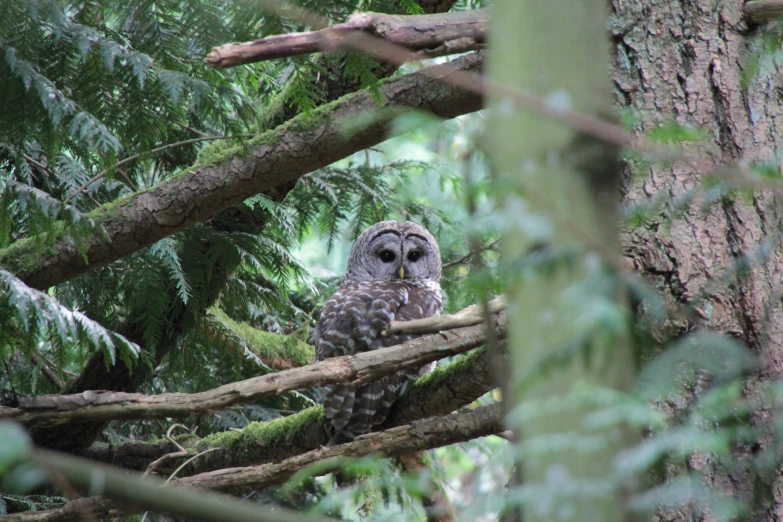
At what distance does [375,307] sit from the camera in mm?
4879

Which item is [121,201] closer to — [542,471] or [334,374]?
[334,374]

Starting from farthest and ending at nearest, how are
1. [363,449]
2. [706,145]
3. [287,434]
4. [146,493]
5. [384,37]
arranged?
[287,434], [363,449], [706,145], [384,37], [146,493]

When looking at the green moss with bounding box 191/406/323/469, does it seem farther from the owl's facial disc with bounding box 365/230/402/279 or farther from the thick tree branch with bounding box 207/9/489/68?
the thick tree branch with bounding box 207/9/489/68

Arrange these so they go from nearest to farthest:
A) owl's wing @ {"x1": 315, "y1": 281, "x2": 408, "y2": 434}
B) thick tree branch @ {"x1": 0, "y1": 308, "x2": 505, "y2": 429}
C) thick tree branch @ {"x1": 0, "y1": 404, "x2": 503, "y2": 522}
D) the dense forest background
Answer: the dense forest background, thick tree branch @ {"x1": 0, "y1": 308, "x2": 505, "y2": 429}, thick tree branch @ {"x1": 0, "y1": 404, "x2": 503, "y2": 522}, owl's wing @ {"x1": 315, "y1": 281, "x2": 408, "y2": 434}

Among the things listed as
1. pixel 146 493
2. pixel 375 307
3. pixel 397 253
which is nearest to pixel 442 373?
pixel 375 307

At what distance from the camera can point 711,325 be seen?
7.65ft

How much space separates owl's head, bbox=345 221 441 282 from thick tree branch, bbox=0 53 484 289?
201 cm

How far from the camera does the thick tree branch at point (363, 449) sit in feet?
10.1

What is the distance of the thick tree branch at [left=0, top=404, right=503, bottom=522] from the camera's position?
10.1 feet

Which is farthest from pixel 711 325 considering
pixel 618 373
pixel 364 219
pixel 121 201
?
pixel 364 219

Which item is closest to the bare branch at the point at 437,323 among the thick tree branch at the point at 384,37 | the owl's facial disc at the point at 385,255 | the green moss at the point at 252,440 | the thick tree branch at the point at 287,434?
the thick tree branch at the point at 287,434

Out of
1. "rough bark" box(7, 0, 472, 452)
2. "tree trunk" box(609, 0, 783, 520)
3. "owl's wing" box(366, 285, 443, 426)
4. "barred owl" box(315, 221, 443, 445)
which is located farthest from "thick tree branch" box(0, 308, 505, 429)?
"rough bark" box(7, 0, 472, 452)

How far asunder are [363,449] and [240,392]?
69cm

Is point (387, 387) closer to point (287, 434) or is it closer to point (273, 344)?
point (287, 434)
